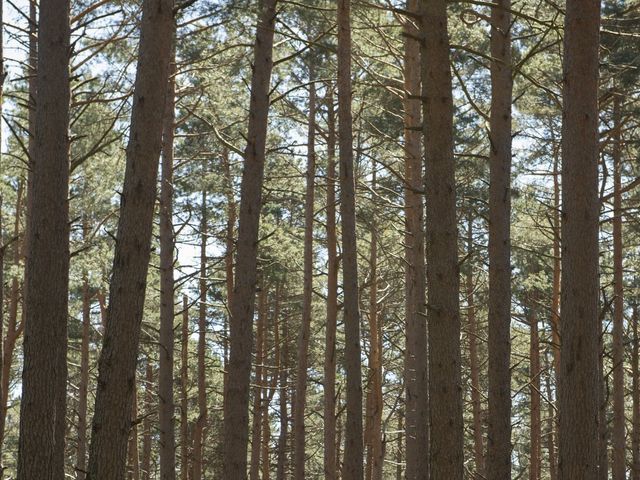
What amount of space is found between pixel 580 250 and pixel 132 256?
3423mm

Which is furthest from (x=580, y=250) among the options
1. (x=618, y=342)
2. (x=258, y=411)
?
(x=258, y=411)

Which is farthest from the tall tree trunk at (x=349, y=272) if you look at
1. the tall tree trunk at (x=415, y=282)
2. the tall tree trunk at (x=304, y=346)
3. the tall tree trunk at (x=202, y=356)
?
the tall tree trunk at (x=202, y=356)

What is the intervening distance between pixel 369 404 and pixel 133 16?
1342 cm

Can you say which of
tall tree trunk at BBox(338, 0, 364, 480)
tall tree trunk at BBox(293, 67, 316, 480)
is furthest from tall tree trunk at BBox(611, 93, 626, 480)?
tall tree trunk at BBox(338, 0, 364, 480)

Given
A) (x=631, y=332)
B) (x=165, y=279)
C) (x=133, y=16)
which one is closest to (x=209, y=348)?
(x=631, y=332)

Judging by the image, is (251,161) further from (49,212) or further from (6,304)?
(6,304)

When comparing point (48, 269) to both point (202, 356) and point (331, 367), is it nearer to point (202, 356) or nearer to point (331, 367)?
point (331, 367)

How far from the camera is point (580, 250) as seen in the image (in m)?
6.28

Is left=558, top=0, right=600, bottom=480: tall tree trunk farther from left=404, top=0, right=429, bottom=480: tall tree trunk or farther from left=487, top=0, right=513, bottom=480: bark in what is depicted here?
left=404, top=0, right=429, bottom=480: tall tree trunk

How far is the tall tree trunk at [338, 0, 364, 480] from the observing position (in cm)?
1025

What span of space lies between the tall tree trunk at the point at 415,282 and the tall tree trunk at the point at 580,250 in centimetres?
478

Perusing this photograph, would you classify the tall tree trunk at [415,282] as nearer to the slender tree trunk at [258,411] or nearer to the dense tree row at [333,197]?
the dense tree row at [333,197]

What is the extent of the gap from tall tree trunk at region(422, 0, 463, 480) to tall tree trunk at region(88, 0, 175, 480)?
2112mm

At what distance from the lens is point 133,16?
33.7 ft
